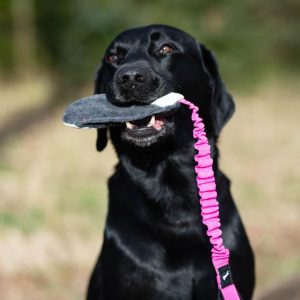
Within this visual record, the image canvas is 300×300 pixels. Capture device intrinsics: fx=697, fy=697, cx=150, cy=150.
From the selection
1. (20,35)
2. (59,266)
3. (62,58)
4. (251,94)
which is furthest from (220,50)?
(59,266)

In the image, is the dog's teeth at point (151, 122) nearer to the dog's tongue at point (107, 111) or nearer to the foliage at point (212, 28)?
the dog's tongue at point (107, 111)

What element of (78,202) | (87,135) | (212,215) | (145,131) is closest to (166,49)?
(145,131)

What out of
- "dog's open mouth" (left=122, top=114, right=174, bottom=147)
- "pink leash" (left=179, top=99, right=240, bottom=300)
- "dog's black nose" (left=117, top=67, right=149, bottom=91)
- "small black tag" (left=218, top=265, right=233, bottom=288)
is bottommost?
"small black tag" (left=218, top=265, right=233, bottom=288)

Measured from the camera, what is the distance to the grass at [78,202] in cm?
559

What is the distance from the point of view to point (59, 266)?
5.66 meters

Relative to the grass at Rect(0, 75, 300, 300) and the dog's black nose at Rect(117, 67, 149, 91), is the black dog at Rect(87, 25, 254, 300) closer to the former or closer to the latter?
the dog's black nose at Rect(117, 67, 149, 91)

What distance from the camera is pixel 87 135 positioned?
439 inches

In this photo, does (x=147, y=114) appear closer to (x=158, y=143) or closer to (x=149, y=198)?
(x=158, y=143)

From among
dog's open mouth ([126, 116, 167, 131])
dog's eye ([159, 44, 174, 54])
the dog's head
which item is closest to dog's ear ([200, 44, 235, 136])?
the dog's head

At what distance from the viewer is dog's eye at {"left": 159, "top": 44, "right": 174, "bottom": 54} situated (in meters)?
3.67

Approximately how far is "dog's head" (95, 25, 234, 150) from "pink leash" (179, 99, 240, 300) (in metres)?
0.19

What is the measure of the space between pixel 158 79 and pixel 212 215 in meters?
0.70

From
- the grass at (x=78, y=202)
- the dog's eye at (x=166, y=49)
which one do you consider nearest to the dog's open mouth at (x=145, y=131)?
the dog's eye at (x=166, y=49)

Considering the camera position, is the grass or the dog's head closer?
the dog's head
